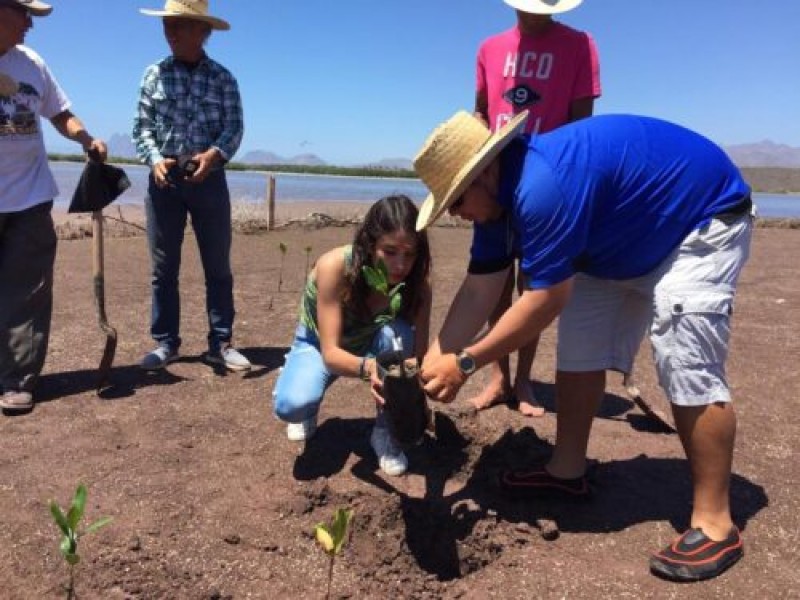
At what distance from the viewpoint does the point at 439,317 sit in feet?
18.6

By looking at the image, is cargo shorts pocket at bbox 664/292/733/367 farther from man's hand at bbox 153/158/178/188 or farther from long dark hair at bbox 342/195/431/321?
man's hand at bbox 153/158/178/188

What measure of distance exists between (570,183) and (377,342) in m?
1.30

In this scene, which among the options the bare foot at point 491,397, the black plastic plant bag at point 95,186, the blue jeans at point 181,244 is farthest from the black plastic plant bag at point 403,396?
the black plastic plant bag at point 95,186

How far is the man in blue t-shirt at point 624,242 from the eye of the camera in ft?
6.61

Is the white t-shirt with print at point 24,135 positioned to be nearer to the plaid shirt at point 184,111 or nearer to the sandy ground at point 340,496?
the plaid shirt at point 184,111

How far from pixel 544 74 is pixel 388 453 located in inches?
70.1

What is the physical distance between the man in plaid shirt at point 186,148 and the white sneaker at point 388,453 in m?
1.37

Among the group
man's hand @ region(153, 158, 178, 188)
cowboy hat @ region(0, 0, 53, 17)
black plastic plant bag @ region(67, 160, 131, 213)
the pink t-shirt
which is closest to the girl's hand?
the pink t-shirt

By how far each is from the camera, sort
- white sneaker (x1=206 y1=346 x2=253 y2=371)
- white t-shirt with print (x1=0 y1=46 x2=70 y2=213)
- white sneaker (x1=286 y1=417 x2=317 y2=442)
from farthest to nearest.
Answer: white sneaker (x1=206 y1=346 x2=253 y2=371) < white t-shirt with print (x1=0 y1=46 x2=70 y2=213) < white sneaker (x1=286 y1=417 x2=317 y2=442)

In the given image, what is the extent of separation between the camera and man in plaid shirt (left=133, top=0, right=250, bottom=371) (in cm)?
380

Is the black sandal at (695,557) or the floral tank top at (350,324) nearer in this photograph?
the black sandal at (695,557)

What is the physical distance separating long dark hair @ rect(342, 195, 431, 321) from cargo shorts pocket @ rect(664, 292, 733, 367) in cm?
92

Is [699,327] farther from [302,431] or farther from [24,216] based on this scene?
[24,216]

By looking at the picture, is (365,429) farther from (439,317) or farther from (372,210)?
(439,317)
